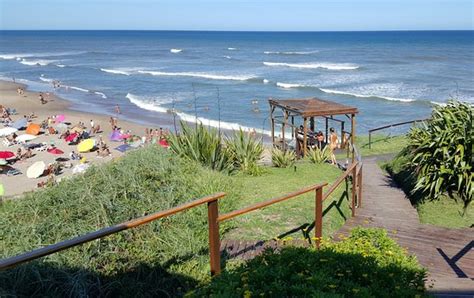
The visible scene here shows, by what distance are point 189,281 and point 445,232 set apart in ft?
13.9

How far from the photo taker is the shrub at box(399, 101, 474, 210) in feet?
28.9

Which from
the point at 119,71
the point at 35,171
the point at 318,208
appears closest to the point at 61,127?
the point at 35,171

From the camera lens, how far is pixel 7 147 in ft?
80.1

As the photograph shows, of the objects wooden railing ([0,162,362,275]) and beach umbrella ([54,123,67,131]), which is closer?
wooden railing ([0,162,362,275])

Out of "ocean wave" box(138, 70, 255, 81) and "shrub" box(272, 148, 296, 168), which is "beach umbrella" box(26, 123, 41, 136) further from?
"ocean wave" box(138, 70, 255, 81)

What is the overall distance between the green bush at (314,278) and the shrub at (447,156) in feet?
18.1

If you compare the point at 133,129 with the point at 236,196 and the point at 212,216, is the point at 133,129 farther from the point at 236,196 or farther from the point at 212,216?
the point at 212,216

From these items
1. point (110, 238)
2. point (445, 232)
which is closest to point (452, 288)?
point (445, 232)

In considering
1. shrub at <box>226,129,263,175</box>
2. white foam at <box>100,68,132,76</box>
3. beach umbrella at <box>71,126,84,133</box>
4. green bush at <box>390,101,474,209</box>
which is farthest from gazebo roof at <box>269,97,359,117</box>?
white foam at <box>100,68,132,76</box>

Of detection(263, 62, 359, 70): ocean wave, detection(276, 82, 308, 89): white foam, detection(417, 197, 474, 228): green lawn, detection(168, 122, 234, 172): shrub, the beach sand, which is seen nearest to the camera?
detection(417, 197, 474, 228): green lawn

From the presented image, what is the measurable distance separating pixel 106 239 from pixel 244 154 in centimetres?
621

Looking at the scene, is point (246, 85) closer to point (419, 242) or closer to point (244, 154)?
point (244, 154)

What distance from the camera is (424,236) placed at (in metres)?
7.25

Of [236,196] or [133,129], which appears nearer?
[236,196]
